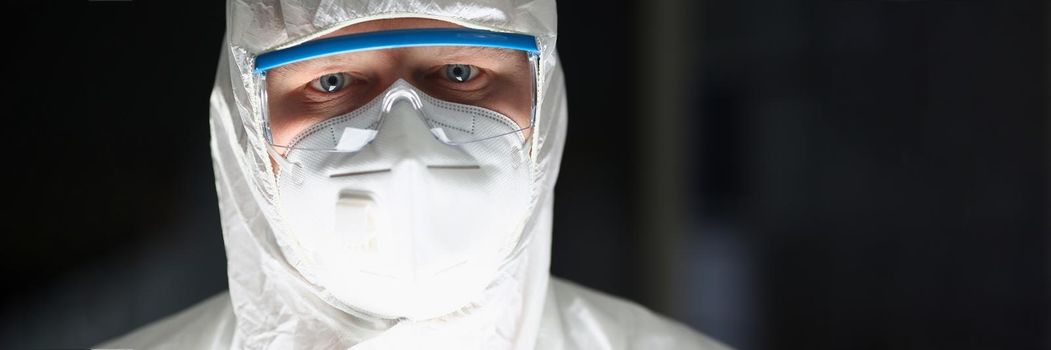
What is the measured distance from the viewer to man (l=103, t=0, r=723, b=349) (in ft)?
4.02

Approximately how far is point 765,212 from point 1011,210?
766mm

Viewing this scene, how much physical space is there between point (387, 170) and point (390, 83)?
135 millimetres

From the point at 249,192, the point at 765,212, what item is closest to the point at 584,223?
the point at 765,212

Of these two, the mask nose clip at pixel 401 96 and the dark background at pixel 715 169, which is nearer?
the mask nose clip at pixel 401 96

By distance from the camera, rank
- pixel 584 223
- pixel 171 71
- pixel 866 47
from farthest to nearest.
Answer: pixel 584 223 → pixel 866 47 → pixel 171 71

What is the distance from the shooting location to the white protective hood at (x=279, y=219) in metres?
1.29

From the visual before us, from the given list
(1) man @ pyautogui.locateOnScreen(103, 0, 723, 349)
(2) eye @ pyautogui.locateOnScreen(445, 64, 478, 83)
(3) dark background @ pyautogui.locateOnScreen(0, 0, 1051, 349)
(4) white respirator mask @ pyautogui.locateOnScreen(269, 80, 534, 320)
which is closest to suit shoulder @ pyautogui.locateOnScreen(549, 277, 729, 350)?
(1) man @ pyautogui.locateOnScreen(103, 0, 723, 349)

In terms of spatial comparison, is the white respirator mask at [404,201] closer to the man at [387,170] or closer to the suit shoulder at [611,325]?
the man at [387,170]

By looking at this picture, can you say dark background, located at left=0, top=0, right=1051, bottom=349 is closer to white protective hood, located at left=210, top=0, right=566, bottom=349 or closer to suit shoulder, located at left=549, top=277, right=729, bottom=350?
white protective hood, located at left=210, top=0, right=566, bottom=349

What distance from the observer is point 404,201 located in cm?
120

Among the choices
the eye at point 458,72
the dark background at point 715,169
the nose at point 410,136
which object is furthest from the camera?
the dark background at point 715,169

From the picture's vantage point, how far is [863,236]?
2258 millimetres

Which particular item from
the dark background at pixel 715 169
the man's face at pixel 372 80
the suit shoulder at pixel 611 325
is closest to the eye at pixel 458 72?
the man's face at pixel 372 80

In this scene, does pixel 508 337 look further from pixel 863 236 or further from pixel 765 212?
pixel 765 212
